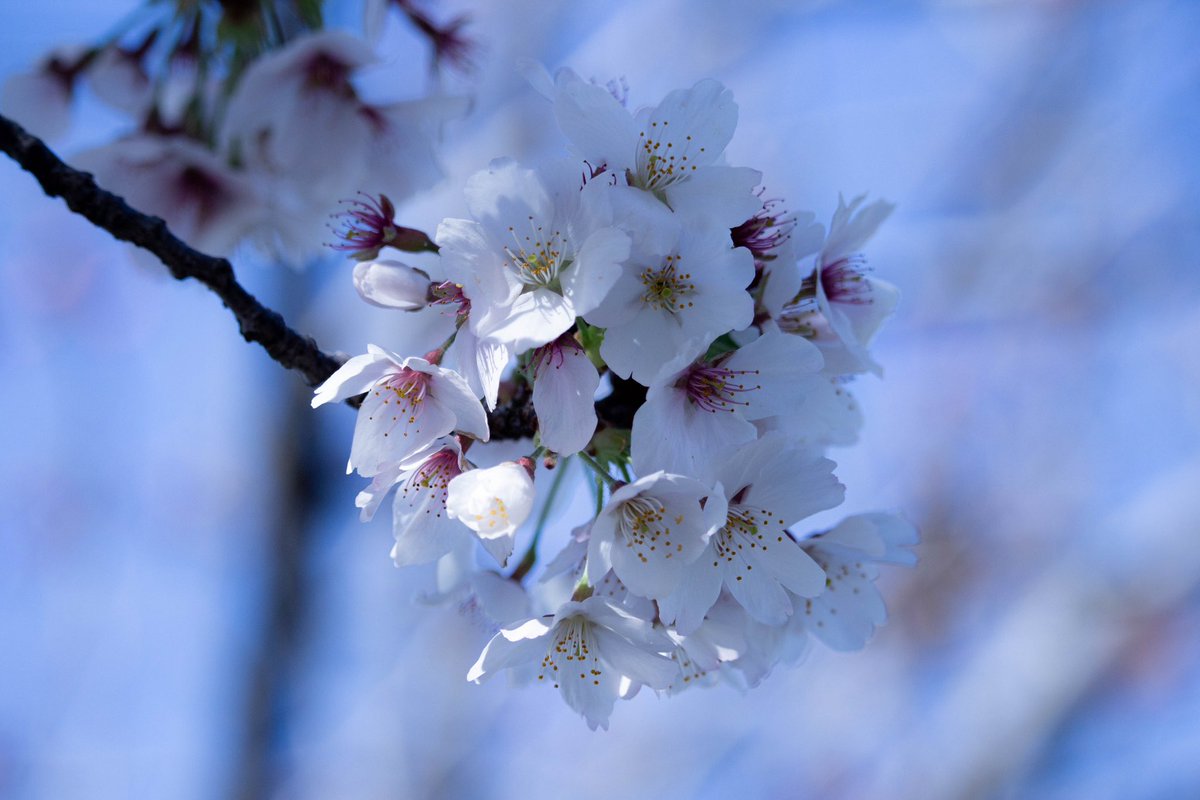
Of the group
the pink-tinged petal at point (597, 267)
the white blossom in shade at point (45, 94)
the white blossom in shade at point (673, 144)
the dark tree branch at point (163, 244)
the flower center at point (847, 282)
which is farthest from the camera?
the white blossom in shade at point (45, 94)

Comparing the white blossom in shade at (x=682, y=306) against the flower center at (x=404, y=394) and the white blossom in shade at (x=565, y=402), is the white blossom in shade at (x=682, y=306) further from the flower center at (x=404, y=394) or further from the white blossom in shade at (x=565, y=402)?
the flower center at (x=404, y=394)

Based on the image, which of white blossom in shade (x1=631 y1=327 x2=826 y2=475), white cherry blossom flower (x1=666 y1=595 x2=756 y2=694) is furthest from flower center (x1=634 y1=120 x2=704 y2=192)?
white cherry blossom flower (x1=666 y1=595 x2=756 y2=694)

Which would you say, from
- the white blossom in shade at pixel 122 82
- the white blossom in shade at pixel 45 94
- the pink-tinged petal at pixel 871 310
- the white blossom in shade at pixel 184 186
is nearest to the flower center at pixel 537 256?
the pink-tinged petal at pixel 871 310

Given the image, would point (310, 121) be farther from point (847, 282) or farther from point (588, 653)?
point (588, 653)

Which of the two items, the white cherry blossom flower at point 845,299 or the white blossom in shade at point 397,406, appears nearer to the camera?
the white blossom in shade at point 397,406

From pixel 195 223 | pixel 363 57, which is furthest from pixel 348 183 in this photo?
pixel 195 223

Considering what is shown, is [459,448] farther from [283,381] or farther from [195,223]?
[283,381]

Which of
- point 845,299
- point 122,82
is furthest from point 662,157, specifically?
point 122,82
